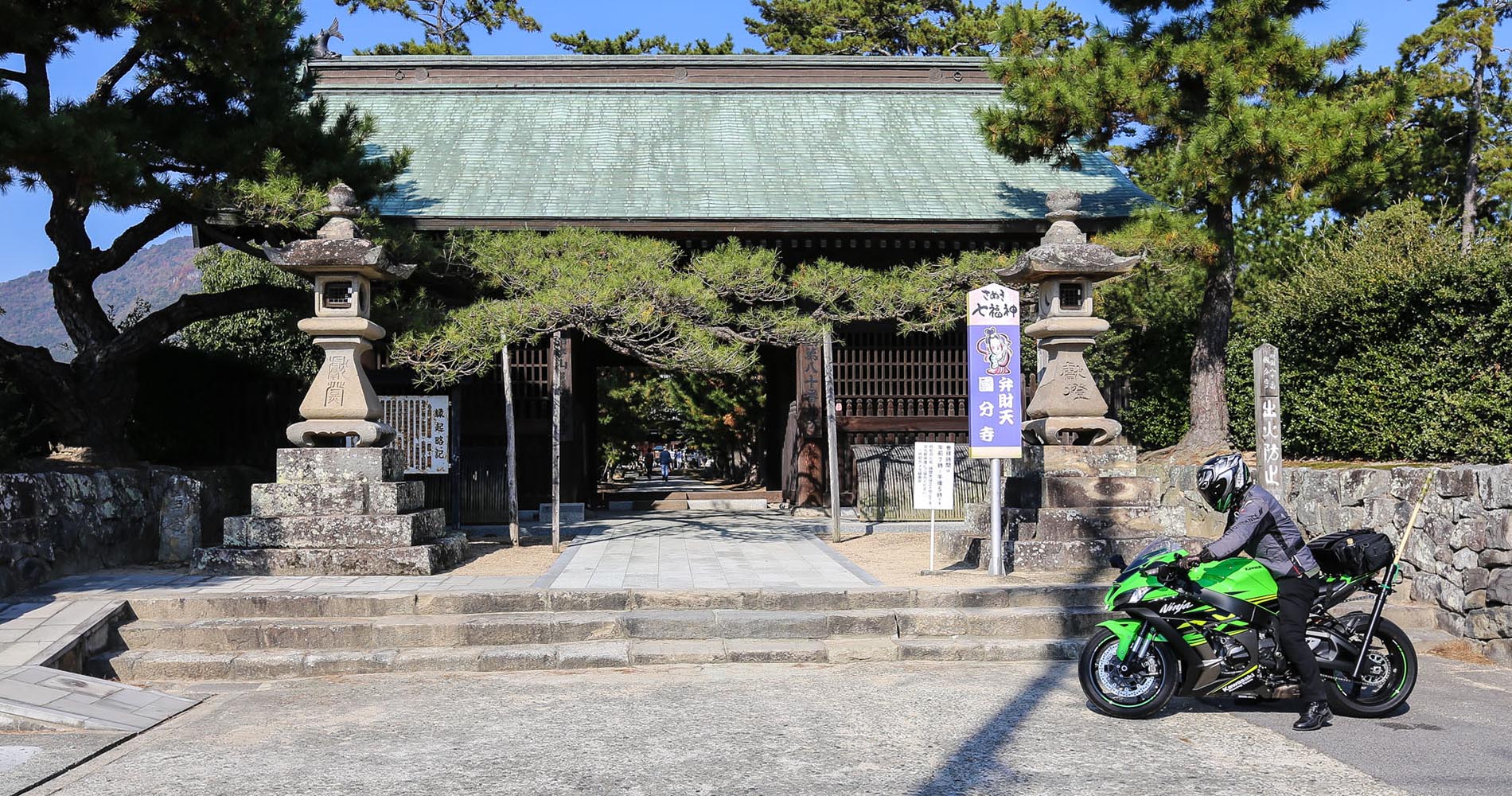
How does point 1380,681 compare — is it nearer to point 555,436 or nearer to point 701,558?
point 701,558

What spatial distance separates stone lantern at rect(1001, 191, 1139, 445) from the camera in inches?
391

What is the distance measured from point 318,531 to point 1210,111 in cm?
1040

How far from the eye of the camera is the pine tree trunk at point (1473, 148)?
64.9 ft

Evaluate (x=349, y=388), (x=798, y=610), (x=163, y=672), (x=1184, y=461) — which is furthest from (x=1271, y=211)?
(x=163, y=672)

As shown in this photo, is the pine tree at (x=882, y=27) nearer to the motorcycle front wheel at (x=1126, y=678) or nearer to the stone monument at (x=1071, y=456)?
the stone monument at (x=1071, y=456)

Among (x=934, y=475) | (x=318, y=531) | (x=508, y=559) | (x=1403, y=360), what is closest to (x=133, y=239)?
(x=318, y=531)

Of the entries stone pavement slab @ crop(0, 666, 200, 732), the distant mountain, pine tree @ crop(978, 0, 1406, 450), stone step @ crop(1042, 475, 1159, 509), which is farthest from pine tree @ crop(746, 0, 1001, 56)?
the distant mountain

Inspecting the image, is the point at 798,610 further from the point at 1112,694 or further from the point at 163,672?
the point at 163,672

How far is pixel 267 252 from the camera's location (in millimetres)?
9875

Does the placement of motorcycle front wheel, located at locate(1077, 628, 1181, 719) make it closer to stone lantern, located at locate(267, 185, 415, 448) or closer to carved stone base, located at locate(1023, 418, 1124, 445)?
carved stone base, located at locate(1023, 418, 1124, 445)

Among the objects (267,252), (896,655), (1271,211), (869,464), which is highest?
(1271,211)

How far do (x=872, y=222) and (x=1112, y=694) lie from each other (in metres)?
9.13

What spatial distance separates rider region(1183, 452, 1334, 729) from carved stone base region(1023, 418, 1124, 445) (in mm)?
4236

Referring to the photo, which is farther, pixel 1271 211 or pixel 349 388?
pixel 1271 211
